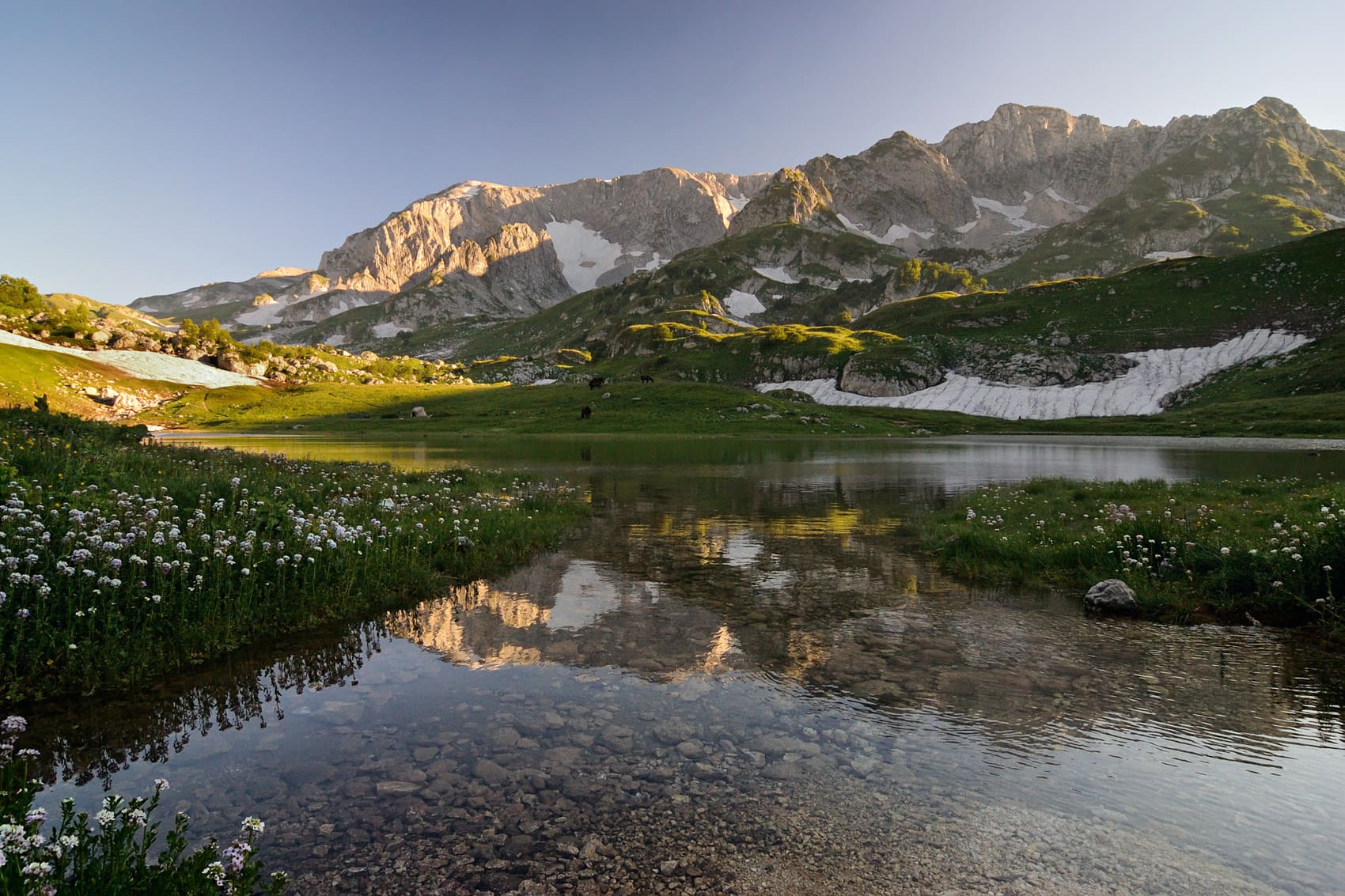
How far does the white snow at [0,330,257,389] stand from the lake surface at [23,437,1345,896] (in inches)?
6568

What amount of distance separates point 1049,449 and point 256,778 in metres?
85.0

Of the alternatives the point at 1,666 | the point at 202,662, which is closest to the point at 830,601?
the point at 202,662

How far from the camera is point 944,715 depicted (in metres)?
8.49

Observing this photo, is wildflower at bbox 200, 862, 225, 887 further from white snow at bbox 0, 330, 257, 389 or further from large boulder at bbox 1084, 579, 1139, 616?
white snow at bbox 0, 330, 257, 389

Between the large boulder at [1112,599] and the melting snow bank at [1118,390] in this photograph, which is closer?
the large boulder at [1112,599]

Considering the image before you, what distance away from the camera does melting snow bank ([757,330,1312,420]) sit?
16212 centimetres

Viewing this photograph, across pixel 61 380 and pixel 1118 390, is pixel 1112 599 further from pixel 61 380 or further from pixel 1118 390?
pixel 1118 390

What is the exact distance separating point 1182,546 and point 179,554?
75.2 ft

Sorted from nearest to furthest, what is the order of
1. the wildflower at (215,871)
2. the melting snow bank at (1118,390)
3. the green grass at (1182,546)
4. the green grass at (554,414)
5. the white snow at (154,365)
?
1. the wildflower at (215,871)
2. the green grass at (1182,546)
3. the green grass at (554,414)
4. the white snow at (154,365)
5. the melting snow bank at (1118,390)

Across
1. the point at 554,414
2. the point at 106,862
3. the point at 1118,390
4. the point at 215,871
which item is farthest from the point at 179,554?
the point at 1118,390

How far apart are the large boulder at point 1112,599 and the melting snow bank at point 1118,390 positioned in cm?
16115

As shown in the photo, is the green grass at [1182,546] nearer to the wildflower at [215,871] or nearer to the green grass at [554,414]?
the wildflower at [215,871]

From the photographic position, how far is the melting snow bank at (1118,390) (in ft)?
532

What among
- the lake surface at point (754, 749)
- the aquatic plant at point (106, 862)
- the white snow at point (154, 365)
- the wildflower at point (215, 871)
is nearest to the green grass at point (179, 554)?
the lake surface at point (754, 749)
